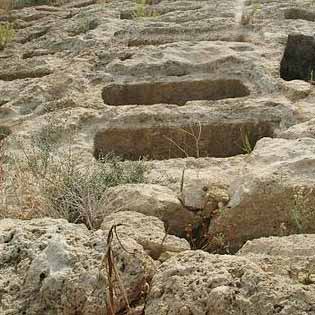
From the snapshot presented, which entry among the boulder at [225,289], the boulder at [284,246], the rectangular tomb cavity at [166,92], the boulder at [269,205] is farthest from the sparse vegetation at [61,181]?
the rectangular tomb cavity at [166,92]

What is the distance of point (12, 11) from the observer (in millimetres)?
7652

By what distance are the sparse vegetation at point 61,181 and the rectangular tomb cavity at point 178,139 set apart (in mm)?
365

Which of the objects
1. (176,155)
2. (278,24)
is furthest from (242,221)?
(278,24)

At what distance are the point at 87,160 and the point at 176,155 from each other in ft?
2.39

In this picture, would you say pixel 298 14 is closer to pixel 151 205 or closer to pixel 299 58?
pixel 299 58

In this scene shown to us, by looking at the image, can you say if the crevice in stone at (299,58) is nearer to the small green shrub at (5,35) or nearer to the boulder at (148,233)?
the boulder at (148,233)

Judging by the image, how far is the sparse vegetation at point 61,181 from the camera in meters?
2.78

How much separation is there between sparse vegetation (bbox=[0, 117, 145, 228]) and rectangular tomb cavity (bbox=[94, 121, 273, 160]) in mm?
365

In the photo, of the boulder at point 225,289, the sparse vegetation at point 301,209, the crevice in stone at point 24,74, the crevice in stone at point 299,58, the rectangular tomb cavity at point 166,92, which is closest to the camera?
the boulder at point 225,289

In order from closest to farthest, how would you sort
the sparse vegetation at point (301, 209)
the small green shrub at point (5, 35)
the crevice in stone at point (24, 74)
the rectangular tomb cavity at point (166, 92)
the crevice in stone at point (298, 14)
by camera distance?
the sparse vegetation at point (301, 209) < the rectangular tomb cavity at point (166, 92) < the crevice in stone at point (24, 74) < the crevice in stone at point (298, 14) < the small green shrub at point (5, 35)

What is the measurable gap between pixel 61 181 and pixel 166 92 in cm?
174

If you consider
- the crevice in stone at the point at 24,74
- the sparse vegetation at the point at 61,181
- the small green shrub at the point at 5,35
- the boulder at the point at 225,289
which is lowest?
the small green shrub at the point at 5,35

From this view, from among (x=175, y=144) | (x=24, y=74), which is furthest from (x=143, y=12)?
(x=175, y=144)

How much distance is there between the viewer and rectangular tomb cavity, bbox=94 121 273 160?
3.78 meters
